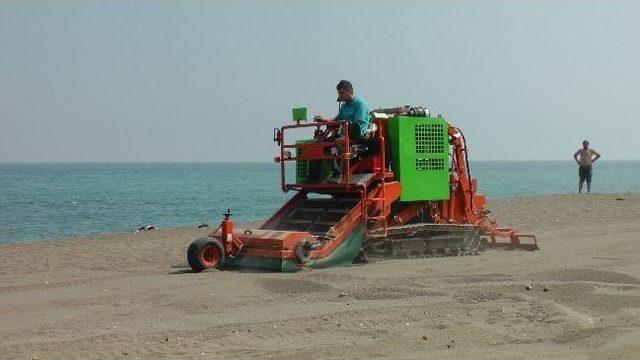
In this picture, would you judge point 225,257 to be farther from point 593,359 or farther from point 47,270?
point 593,359

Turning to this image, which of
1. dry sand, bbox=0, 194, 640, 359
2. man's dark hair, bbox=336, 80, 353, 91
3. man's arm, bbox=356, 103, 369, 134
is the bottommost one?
dry sand, bbox=0, 194, 640, 359

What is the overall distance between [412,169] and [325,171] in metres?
1.34

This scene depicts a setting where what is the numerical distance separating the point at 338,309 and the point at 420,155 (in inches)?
187

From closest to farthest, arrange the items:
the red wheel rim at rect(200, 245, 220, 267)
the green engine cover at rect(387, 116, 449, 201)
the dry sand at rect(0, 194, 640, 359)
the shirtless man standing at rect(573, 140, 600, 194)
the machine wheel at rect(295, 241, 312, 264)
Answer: the dry sand at rect(0, 194, 640, 359) < the machine wheel at rect(295, 241, 312, 264) < the red wheel rim at rect(200, 245, 220, 267) < the green engine cover at rect(387, 116, 449, 201) < the shirtless man standing at rect(573, 140, 600, 194)

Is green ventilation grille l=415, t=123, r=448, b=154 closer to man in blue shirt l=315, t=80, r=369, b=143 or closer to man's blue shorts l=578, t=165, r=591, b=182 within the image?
man in blue shirt l=315, t=80, r=369, b=143

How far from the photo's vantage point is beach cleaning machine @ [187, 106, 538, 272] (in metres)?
11.0

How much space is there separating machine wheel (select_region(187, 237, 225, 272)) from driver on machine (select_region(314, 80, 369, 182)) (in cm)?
215

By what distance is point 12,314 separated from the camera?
812cm

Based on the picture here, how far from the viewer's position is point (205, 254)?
36.0 feet

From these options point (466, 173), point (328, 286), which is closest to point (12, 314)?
point (328, 286)

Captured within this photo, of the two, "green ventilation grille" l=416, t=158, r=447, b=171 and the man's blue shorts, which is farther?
the man's blue shorts

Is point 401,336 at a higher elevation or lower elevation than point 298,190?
lower

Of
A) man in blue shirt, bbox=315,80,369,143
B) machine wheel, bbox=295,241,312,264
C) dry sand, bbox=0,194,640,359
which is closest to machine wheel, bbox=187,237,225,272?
dry sand, bbox=0,194,640,359

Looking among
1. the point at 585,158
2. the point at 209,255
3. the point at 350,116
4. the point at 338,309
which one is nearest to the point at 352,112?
the point at 350,116
